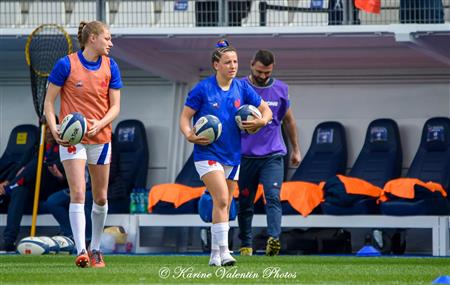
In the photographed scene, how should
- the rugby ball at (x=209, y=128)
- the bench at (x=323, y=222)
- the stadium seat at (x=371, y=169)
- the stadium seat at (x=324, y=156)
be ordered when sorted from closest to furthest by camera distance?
the rugby ball at (x=209, y=128) → the bench at (x=323, y=222) → the stadium seat at (x=371, y=169) → the stadium seat at (x=324, y=156)

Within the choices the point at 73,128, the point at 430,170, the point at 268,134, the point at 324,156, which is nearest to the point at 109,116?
the point at 73,128

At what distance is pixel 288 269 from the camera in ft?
32.1

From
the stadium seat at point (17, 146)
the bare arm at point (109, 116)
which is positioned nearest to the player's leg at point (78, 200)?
the bare arm at point (109, 116)

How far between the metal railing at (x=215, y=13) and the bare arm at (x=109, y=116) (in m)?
5.94

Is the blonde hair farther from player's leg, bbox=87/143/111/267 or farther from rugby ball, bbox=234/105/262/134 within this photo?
rugby ball, bbox=234/105/262/134

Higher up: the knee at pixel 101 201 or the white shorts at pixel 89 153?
the white shorts at pixel 89 153

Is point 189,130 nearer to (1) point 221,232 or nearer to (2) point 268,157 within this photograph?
(1) point 221,232

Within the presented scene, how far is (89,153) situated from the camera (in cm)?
985

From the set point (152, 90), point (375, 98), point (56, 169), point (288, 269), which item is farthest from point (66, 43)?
point (288, 269)

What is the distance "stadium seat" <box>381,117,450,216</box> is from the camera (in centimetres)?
1485

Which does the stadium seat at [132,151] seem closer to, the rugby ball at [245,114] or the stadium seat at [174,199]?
the stadium seat at [174,199]

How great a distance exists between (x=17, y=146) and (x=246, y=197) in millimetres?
5938

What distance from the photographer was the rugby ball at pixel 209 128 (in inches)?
378

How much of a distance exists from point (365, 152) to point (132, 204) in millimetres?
3124
